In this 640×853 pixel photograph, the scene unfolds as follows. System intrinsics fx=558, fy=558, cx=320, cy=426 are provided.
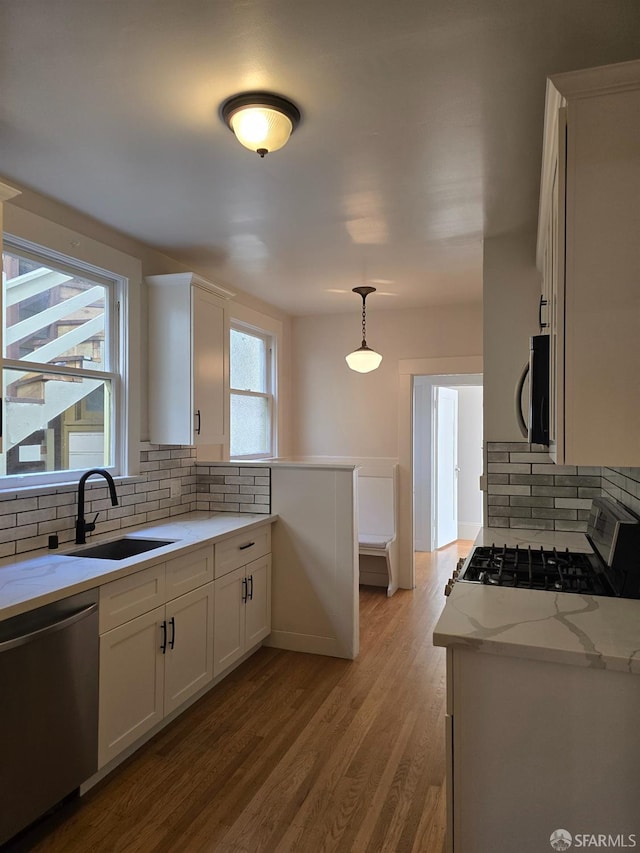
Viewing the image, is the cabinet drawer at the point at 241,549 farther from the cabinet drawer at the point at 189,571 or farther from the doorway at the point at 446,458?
the doorway at the point at 446,458

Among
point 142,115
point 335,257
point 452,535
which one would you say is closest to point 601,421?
point 142,115

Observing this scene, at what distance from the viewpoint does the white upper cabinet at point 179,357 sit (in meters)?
3.38

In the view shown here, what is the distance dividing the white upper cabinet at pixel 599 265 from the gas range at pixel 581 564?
0.39 metres

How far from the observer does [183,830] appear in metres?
2.00

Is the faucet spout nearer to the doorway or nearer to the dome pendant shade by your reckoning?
the dome pendant shade

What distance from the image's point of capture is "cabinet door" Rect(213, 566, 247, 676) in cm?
301

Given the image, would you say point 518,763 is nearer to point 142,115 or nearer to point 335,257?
point 142,115

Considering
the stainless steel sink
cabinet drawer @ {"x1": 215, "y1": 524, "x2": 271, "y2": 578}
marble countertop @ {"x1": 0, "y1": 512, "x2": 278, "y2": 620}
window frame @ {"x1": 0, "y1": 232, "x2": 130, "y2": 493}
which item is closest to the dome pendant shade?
cabinet drawer @ {"x1": 215, "y1": 524, "x2": 271, "y2": 578}

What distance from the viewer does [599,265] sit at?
4.63ft

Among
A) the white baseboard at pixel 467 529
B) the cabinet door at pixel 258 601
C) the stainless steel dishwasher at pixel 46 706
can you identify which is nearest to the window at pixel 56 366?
the stainless steel dishwasher at pixel 46 706

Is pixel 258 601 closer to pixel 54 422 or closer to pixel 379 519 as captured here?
pixel 54 422

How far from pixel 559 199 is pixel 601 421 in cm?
59

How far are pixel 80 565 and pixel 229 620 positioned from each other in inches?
42.9

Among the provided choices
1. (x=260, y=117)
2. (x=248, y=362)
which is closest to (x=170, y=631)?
(x=260, y=117)
